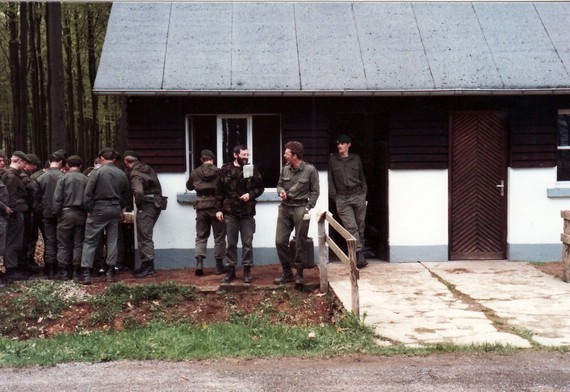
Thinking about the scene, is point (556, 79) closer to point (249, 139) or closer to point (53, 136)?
point (249, 139)

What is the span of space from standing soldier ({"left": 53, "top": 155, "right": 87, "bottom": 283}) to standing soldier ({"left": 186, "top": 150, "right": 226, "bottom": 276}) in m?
1.69

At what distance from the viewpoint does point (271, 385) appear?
6.55 meters

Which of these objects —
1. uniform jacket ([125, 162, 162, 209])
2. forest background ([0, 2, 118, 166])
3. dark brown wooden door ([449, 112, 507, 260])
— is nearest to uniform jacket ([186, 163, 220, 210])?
uniform jacket ([125, 162, 162, 209])

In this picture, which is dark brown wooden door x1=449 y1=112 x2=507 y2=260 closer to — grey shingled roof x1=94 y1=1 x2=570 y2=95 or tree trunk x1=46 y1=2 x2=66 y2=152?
grey shingled roof x1=94 y1=1 x2=570 y2=95

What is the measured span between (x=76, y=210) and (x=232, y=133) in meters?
2.97

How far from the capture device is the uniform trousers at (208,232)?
38.9 ft

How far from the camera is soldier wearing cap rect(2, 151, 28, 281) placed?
462 inches

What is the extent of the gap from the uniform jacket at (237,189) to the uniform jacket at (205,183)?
76 cm

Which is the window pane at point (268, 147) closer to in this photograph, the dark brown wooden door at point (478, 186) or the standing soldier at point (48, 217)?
the dark brown wooden door at point (478, 186)

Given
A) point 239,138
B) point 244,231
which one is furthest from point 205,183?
point 239,138

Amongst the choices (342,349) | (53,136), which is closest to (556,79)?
(342,349)

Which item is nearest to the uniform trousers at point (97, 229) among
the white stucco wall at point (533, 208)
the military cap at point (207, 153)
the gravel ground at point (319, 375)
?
the military cap at point (207, 153)

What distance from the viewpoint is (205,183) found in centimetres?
1182

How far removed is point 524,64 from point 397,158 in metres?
2.72
